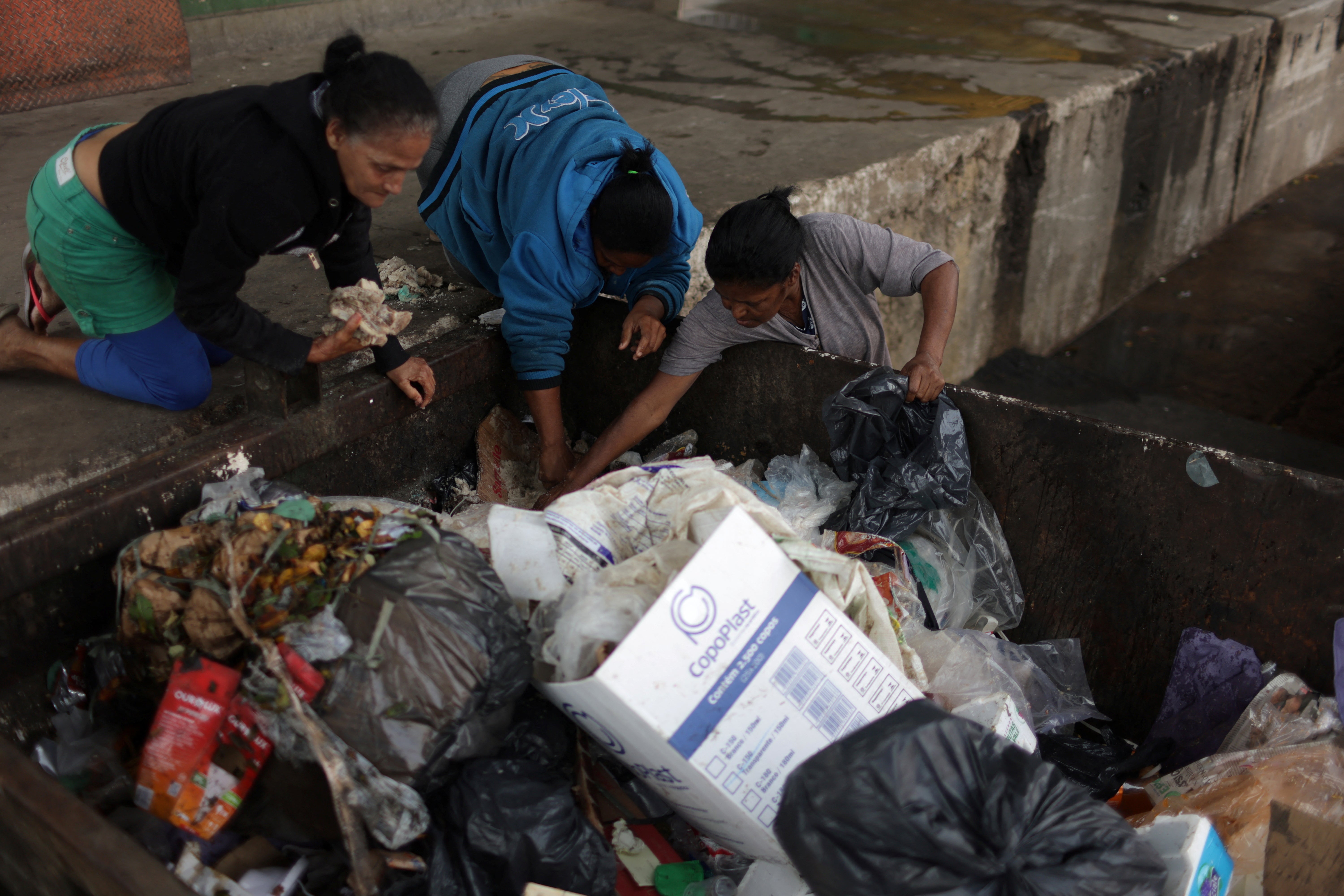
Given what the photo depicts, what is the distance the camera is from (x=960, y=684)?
6.72 feet

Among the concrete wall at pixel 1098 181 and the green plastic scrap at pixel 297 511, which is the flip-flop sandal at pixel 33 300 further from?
the concrete wall at pixel 1098 181

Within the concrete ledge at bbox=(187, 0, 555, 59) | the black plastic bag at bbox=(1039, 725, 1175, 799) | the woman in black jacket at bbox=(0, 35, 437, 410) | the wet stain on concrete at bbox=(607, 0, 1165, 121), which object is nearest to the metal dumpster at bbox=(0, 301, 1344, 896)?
the black plastic bag at bbox=(1039, 725, 1175, 799)

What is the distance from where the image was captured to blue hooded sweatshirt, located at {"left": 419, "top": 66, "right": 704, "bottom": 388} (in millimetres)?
2391

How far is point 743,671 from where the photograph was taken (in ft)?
4.87

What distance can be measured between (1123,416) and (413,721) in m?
4.55

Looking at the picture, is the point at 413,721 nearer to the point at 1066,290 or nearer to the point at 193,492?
the point at 193,492

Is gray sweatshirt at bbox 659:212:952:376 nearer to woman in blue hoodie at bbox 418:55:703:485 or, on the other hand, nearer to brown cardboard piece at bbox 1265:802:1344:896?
woman in blue hoodie at bbox 418:55:703:485

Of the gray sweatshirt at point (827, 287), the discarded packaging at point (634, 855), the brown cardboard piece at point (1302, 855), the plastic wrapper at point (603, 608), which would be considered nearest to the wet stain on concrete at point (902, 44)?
the gray sweatshirt at point (827, 287)

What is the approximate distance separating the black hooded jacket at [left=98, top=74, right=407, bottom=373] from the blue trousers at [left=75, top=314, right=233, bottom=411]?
Answer: 254 mm

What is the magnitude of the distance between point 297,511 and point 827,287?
1515 millimetres

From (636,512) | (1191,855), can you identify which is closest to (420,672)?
(636,512)

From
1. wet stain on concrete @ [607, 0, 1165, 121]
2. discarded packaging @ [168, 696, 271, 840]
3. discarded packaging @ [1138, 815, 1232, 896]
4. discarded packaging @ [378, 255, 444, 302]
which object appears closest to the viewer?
discarded packaging @ [1138, 815, 1232, 896]

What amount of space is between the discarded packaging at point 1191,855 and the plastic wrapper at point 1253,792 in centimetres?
17

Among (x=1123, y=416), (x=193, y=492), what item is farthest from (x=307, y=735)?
(x=1123, y=416)
